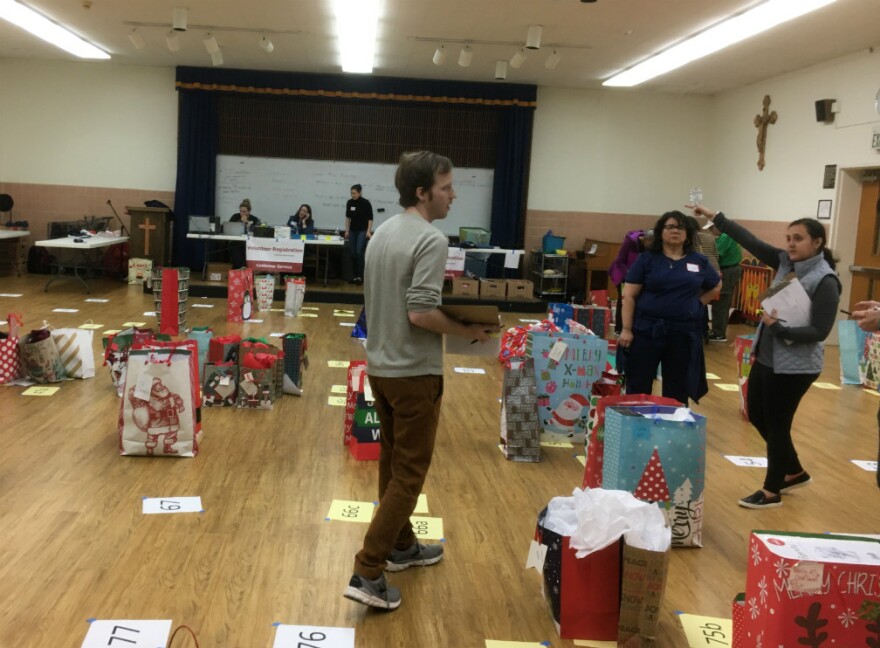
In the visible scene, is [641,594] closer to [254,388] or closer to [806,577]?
[806,577]

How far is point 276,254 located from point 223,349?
6.11 meters

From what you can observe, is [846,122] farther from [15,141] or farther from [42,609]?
[15,141]

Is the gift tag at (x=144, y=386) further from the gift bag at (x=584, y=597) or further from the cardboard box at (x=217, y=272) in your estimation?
the cardboard box at (x=217, y=272)

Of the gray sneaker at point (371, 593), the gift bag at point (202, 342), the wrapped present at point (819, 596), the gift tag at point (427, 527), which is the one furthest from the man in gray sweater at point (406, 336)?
the gift bag at point (202, 342)

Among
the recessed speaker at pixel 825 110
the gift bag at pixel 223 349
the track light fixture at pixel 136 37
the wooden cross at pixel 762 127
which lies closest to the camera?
the gift bag at pixel 223 349

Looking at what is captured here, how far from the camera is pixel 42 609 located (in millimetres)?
2775

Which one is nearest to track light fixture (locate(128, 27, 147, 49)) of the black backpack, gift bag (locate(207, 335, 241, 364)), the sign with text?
the sign with text

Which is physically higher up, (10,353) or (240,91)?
(240,91)

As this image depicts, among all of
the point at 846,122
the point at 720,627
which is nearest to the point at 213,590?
the point at 720,627

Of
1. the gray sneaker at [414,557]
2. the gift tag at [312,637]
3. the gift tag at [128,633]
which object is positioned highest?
the gray sneaker at [414,557]

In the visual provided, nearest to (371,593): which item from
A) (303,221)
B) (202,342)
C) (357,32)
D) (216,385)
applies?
(216,385)

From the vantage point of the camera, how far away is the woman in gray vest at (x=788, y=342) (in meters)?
3.81

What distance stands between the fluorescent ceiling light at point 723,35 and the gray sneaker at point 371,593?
21.9 ft

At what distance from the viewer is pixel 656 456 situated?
3373 mm
